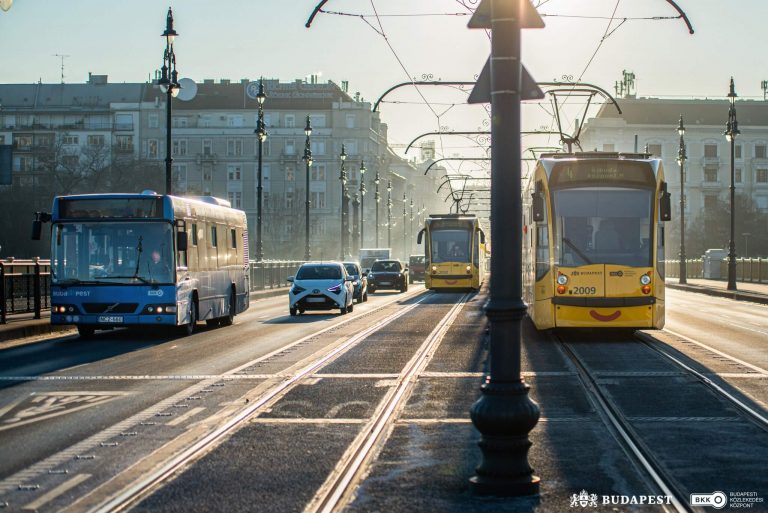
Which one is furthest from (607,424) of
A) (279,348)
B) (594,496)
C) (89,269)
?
(89,269)

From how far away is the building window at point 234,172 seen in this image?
460ft

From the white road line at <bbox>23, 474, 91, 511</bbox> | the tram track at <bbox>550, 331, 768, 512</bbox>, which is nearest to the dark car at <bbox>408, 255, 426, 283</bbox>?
the tram track at <bbox>550, 331, 768, 512</bbox>

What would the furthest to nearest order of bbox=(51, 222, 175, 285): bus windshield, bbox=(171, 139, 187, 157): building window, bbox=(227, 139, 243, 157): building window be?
bbox=(227, 139, 243, 157): building window
bbox=(171, 139, 187, 157): building window
bbox=(51, 222, 175, 285): bus windshield

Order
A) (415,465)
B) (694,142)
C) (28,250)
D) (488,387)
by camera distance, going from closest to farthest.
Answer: (488,387), (415,465), (28,250), (694,142)

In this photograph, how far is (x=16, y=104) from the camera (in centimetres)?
14175

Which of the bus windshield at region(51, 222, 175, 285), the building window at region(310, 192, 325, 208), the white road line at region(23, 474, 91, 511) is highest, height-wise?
the building window at region(310, 192, 325, 208)

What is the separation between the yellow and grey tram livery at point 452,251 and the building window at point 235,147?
90.2 meters

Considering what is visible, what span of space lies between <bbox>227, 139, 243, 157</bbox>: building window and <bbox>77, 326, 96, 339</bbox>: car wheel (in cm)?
11658

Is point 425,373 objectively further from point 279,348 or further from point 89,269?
point 89,269

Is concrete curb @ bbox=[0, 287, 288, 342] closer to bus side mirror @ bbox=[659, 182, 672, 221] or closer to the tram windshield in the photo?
the tram windshield

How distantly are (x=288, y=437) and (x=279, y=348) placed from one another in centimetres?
1047

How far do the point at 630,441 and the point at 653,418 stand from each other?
160 cm

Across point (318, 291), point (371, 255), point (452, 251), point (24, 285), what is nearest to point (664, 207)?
point (24, 285)

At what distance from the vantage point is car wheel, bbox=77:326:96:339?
2449 centimetres
